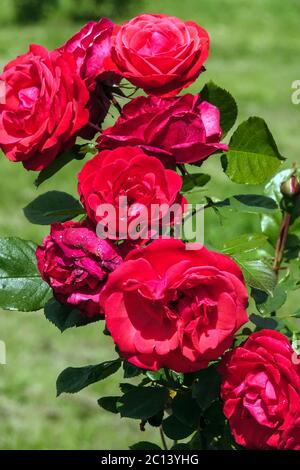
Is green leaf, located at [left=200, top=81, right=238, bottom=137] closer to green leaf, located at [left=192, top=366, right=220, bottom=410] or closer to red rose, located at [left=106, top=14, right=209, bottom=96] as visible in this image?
red rose, located at [left=106, top=14, right=209, bottom=96]

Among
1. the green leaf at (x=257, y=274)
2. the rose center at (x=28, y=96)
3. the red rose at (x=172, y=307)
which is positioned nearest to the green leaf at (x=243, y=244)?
the green leaf at (x=257, y=274)

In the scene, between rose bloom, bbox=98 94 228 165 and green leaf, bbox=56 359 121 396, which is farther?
green leaf, bbox=56 359 121 396

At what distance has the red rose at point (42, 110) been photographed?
782 millimetres

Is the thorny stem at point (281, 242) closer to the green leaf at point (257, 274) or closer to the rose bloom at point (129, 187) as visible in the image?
the green leaf at point (257, 274)

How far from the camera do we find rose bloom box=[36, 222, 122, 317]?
74 centimetres

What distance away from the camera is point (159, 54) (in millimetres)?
811

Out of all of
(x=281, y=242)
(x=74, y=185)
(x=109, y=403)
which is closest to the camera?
(x=109, y=403)

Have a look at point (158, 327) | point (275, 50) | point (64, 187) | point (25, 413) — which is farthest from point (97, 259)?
point (275, 50)

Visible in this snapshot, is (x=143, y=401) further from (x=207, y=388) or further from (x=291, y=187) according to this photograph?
(x=291, y=187)

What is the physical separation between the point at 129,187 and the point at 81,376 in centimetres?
26

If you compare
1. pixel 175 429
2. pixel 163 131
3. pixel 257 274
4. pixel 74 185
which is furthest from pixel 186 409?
pixel 74 185

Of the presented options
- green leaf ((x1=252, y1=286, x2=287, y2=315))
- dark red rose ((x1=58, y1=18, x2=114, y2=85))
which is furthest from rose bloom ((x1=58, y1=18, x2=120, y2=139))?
green leaf ((x1=252, y1=286, x2=287, y2=315))

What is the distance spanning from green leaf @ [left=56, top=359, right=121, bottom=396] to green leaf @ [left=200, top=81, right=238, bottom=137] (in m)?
0.28
